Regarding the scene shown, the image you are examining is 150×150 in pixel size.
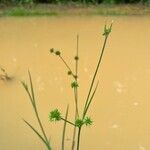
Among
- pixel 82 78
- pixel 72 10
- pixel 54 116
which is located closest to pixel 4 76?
pixel 82 78

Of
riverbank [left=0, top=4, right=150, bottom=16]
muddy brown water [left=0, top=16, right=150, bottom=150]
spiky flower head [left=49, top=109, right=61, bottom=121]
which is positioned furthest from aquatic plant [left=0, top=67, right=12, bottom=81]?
spiky flower head [left=49, top=109, right=61, bottom=121]

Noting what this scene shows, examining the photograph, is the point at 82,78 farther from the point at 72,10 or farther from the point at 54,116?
the point at 54,116

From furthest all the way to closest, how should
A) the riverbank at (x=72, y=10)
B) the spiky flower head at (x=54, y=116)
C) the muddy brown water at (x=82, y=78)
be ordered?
the riverbank at (x=72, y=10) < the muddy brown water at (x=82, y=78) < the spiky flower head at (x=54, y=116)

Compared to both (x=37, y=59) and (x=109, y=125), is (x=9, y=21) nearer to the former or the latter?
(x=37, y=59)

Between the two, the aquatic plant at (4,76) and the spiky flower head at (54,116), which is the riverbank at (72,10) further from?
the spiky flower head at (54,116)

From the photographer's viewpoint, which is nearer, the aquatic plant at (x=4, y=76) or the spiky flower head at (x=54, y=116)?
the spiky flower head at (x=54, y=116)

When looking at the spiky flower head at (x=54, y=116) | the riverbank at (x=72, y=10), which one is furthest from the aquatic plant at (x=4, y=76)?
the spiky flower head at (x=54, y=116)
